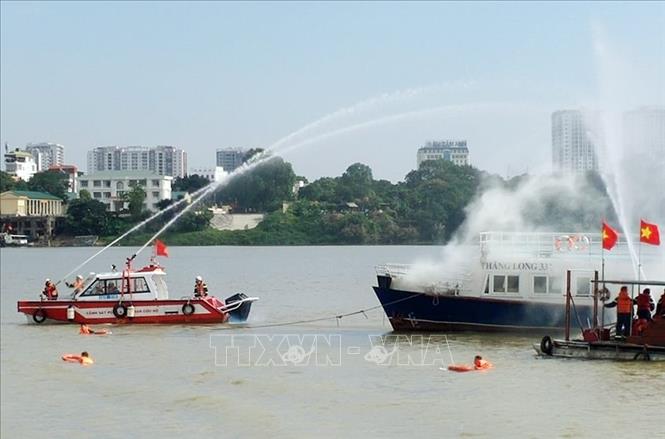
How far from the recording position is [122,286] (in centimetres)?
5031

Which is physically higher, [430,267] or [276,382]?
[430,267]

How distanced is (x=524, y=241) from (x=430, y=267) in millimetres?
3743

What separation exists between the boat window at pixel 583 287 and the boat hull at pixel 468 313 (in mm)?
551

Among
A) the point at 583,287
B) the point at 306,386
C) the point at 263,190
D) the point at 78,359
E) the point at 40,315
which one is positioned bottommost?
the point at 306,386

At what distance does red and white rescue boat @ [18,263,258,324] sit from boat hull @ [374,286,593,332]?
8.57 metres

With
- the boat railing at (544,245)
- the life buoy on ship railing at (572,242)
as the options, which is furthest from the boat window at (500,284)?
the life buoy on ship railing at (572,242)

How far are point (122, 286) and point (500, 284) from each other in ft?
54.7

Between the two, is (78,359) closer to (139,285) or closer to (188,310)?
(188,310)

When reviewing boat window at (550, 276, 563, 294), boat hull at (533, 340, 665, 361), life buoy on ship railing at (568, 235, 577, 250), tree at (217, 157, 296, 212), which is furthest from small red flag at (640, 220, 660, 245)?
tree at (217, 157, 296, 212)

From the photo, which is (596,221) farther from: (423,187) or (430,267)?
(423,187)

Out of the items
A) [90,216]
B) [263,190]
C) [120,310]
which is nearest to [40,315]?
[120,310]

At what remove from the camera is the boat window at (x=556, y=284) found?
42.9m

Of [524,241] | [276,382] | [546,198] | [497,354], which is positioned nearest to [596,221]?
[546,198]

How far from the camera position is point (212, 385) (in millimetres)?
34125
